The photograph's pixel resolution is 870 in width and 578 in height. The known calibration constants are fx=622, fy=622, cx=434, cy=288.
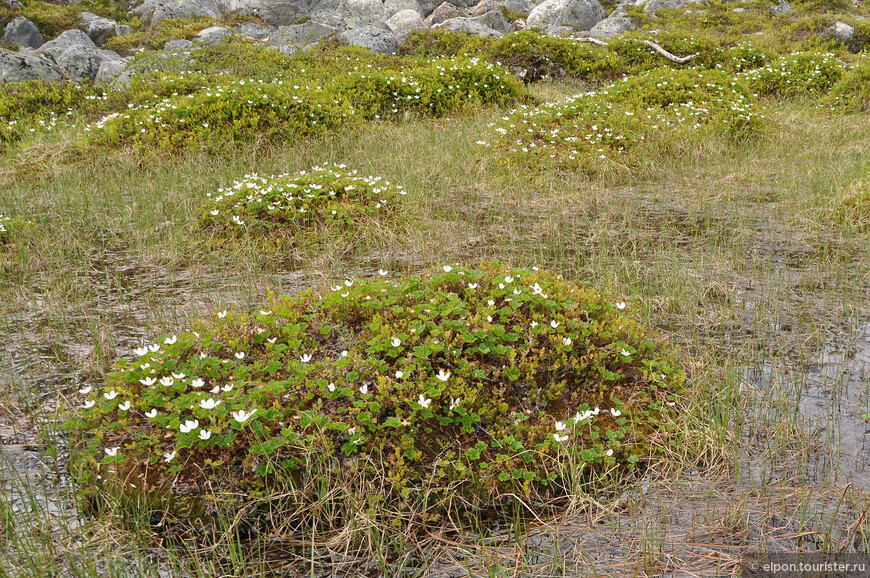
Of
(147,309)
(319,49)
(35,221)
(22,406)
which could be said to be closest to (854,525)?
(22,406)

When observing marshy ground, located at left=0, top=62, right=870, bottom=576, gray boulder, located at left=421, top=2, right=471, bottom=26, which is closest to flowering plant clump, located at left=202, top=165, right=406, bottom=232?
marshy ground, located at left=0, top=62, right=870, bottom=576

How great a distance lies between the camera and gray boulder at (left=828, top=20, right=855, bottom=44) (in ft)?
64.5

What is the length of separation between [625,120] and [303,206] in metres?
5.69

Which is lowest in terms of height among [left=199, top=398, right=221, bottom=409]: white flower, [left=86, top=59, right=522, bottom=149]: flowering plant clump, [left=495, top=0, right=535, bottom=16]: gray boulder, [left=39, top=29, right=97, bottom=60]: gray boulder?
[left=199, top=398, right=221, bottom=409]: white flower

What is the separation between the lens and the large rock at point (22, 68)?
1505 centimetres

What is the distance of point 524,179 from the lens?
340 inches

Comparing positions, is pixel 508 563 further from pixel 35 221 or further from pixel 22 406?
pixel 35 221

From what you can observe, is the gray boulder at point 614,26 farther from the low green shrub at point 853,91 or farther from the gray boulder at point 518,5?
the low green shrub at point 853,91

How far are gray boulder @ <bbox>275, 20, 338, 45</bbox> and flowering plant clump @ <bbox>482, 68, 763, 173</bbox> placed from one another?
436 inches

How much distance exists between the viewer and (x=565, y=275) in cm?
581

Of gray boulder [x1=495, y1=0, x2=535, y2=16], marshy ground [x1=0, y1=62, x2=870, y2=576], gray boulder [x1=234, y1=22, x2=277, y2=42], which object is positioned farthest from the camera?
gray boulder [x1=495, y1=0, x2=535, y2=16]

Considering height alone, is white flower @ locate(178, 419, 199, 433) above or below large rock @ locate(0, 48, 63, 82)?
below

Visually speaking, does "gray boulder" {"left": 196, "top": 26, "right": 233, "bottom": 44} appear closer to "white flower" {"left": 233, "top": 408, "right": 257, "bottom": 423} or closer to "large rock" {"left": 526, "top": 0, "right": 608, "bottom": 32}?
"large rock" {"left": 526, "top": 0, "right": 608, "bottom": 32}

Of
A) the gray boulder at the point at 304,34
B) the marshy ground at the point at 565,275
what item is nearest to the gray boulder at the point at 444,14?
the gray boulder at the point at 304,34
